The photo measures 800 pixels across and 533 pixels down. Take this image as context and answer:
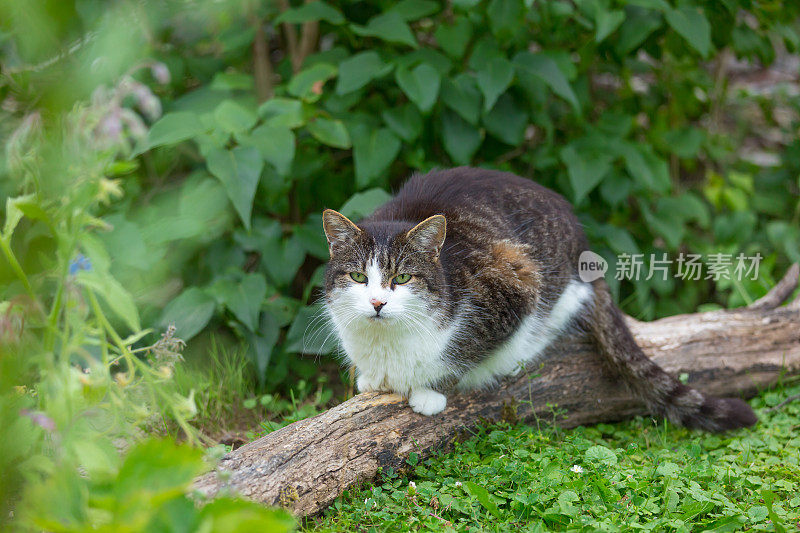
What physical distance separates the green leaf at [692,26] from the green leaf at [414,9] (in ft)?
4.46

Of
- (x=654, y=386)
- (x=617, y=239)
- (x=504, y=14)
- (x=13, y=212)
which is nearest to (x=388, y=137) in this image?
(x=504, y=14)

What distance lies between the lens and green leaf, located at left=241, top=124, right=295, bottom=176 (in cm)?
356

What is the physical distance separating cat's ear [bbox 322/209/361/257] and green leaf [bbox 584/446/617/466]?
1.26m

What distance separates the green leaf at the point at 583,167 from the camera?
402 cm

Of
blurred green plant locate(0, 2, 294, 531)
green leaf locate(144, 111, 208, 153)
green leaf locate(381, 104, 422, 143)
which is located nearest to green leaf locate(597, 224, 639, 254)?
green leaf locate(381, 104, 422, 143)

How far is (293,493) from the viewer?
2.47 m

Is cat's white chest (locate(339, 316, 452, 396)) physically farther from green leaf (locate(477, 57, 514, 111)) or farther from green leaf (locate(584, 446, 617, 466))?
green leaf (locate(477, 57, 514, 111))

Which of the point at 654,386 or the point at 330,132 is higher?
the point at 330,132

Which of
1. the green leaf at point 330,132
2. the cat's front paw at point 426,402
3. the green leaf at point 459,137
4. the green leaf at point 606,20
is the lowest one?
the cat's front paw at point 426,402

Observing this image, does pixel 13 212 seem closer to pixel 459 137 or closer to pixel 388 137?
pixel 388 137

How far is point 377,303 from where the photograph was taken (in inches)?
106

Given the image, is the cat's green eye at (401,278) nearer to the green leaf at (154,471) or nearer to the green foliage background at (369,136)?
the green foliage background at (369,136)

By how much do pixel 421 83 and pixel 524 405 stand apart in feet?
5.85

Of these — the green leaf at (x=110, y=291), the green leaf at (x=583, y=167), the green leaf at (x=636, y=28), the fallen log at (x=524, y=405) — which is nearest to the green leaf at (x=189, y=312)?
the fallen log at (x=524, y=405)
